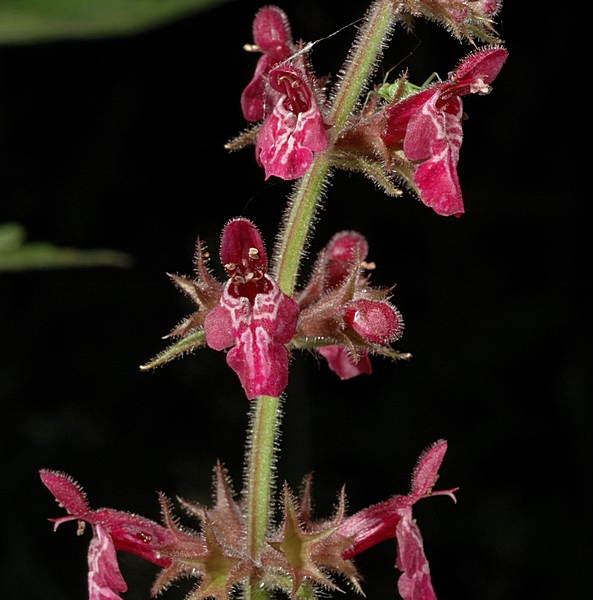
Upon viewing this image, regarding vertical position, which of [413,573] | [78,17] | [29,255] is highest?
[78,17]

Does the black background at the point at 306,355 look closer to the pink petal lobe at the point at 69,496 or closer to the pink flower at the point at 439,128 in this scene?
the pink petal lobe at the point at 69,496

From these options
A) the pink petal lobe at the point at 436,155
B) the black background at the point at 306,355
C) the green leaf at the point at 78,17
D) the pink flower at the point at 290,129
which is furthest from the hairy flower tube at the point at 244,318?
the black background at the point at 306,355

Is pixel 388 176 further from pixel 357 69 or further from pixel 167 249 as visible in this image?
pixel 167 249

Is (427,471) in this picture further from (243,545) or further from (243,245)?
(243,245)

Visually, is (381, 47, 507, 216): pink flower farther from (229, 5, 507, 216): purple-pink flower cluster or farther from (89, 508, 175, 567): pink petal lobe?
(89, 508, 175, 567): pink petal lobe

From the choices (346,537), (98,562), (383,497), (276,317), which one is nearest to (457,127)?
(276,317)

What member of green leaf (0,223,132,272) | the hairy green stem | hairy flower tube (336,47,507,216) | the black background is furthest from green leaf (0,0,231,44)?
the black background

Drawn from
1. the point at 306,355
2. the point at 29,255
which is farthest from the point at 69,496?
the point at 306,355
